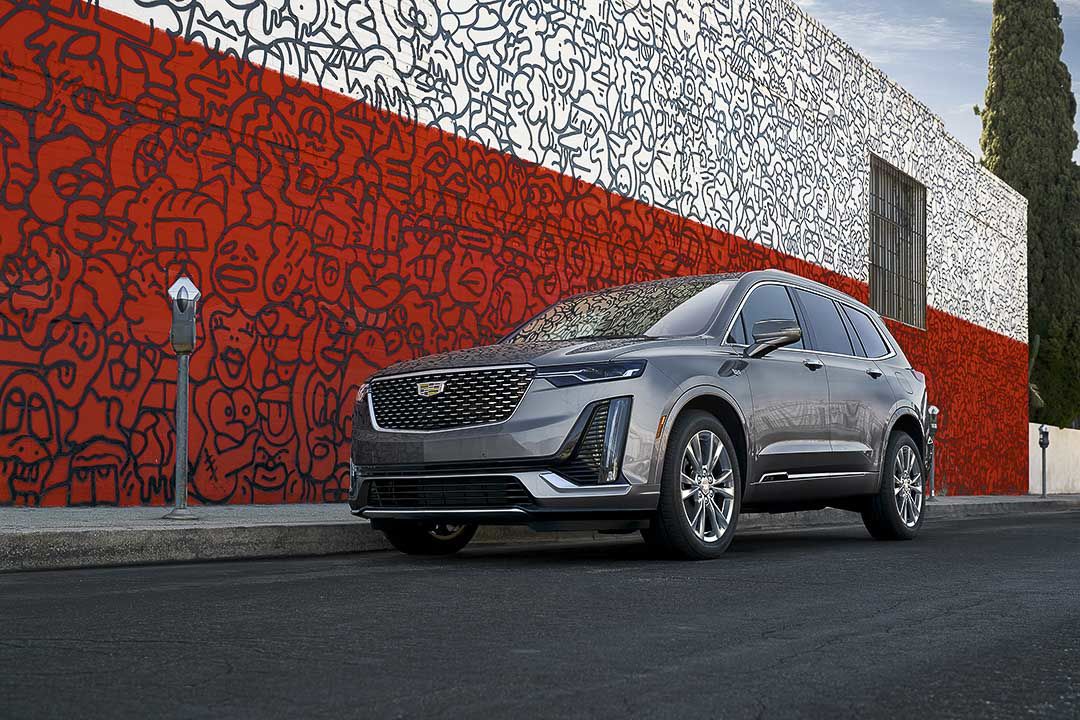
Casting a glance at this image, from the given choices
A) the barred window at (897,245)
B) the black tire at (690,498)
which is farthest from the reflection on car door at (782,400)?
the barred window at (897,245)

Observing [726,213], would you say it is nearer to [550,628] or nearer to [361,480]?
[361,480]

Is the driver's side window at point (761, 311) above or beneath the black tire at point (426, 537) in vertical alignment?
above

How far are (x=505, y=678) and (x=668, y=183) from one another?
13317 mm

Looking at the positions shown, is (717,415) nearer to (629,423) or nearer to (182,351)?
(629,423)

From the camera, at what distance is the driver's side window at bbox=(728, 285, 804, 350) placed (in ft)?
25.3

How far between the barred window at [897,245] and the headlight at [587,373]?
54.5 feet

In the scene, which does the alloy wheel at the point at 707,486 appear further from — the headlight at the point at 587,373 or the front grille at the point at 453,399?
the front grille at the point at 453,399

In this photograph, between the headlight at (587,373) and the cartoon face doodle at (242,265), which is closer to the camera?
the headlight at (587,373)

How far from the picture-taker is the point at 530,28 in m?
13.7

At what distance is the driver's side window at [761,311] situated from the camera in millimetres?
7711

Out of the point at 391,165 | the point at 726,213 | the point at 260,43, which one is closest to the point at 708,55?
the point at 726,213

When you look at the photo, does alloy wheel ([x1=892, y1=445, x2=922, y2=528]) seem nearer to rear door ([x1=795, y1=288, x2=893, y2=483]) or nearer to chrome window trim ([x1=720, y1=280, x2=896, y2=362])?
rear door ([x1=795, y1=288, x2=893, y2=483])

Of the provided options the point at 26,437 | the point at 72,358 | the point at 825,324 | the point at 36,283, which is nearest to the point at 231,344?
the point at 72,358

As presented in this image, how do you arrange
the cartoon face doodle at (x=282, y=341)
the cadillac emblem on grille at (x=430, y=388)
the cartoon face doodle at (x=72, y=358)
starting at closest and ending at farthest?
the cadillac emblem on grille at (x=430, y=388)
the cartoon face doodle at (x=72, y=358)
the cartoon face doodle at (x=282, y=341)
